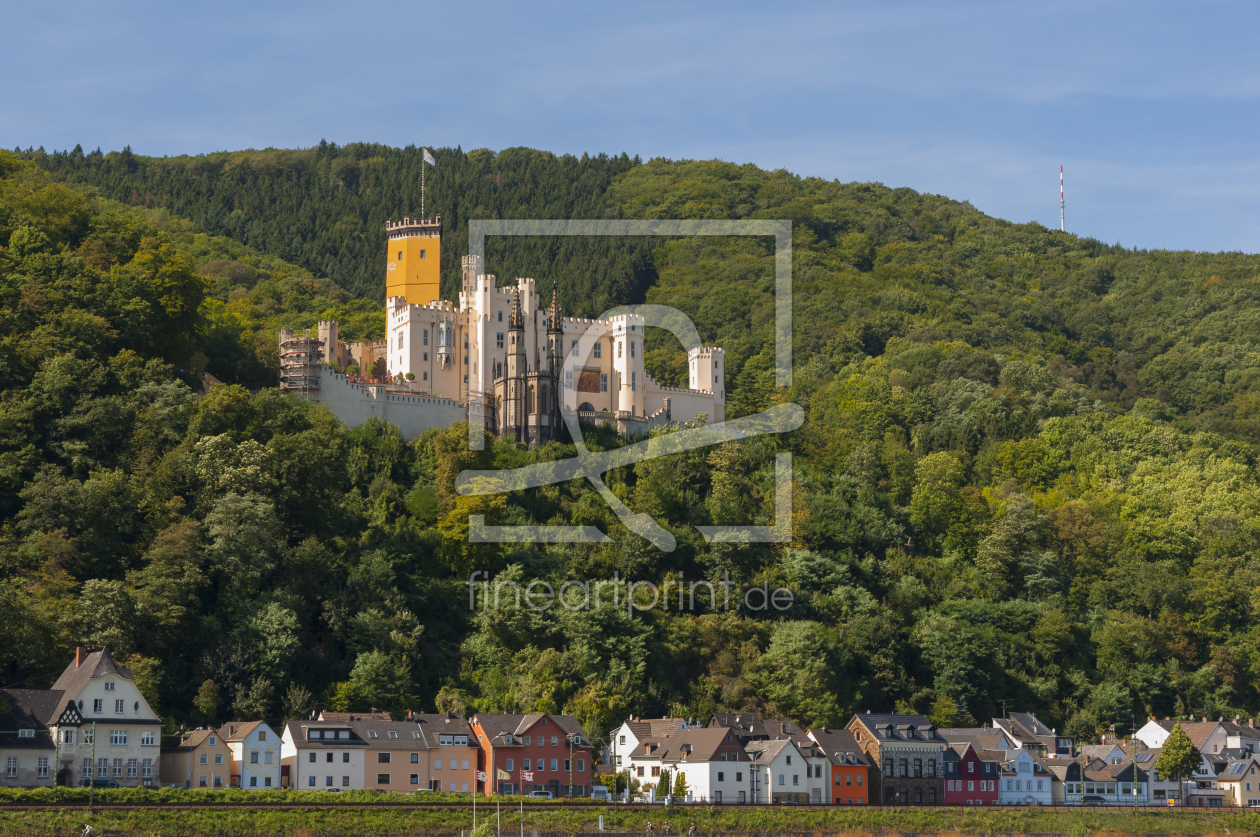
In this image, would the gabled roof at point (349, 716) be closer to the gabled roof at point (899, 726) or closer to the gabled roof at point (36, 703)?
the gabled roof at point (36, 703)

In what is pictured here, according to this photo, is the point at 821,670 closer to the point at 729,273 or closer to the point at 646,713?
the point at 646,713

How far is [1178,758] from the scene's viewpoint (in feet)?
249

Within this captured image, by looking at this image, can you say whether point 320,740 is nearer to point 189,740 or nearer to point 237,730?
point 237,730

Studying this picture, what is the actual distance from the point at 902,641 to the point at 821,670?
30.7ft

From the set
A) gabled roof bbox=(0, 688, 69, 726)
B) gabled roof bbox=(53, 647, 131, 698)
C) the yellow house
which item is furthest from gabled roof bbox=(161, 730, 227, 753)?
gabled roof bbox=(0, 688, 69, 726)

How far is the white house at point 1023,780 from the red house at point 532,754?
70.8 ft

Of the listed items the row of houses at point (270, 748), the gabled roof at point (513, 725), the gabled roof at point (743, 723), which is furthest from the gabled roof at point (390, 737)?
the gabled roof at point (743, 723)

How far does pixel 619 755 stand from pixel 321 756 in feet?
51.1

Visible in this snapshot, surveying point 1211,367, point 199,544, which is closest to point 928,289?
point 1211,367

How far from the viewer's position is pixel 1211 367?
149 meters

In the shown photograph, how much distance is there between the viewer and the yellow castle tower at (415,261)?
11281 centimetres

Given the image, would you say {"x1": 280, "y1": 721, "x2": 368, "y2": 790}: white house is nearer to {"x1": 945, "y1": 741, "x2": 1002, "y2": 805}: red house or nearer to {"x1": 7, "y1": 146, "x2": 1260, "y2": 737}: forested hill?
{"x1": 7, "y1": 146, "x2": 1260, "y2": 737}: forested hill

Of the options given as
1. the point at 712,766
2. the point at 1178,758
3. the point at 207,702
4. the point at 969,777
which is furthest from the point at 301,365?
the point at 1178,758

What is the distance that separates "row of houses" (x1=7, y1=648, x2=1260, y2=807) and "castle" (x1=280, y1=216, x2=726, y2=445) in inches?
1174
